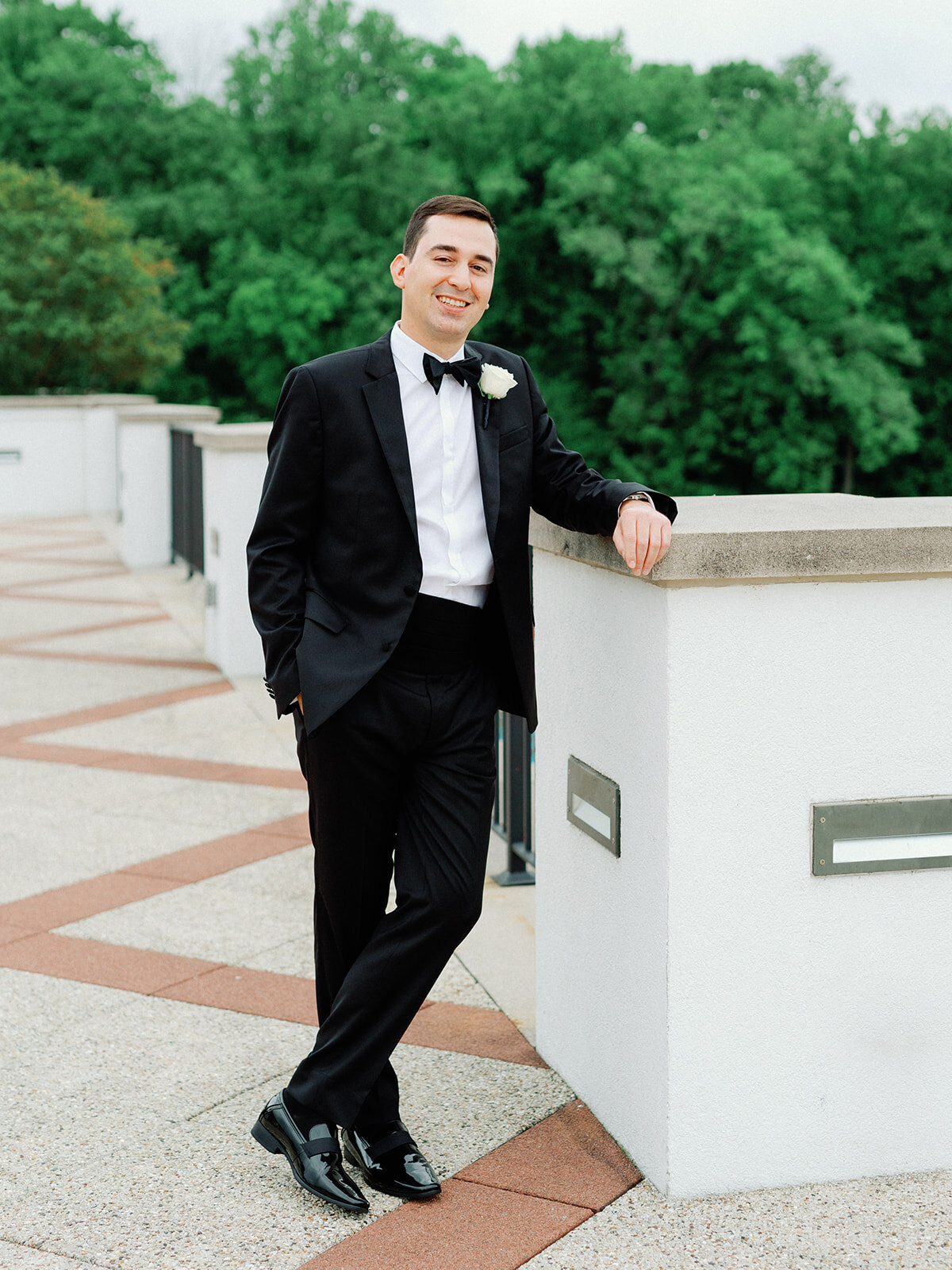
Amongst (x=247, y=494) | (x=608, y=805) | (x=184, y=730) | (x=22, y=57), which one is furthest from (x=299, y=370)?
(x=22, y=57)

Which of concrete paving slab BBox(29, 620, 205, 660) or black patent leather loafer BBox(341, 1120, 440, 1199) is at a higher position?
concrete paving slab BBox(29, 620, 205, 660)

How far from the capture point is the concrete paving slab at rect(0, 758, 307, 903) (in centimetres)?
548

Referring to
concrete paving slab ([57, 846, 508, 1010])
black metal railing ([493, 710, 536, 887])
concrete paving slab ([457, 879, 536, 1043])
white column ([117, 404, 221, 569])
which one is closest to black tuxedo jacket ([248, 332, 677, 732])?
concrete paving slab ([457, 879, 536, 1043])

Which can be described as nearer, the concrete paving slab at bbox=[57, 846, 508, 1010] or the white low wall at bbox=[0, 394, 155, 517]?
the concrete paving slab at bbox=[57, 846, 508, 1010]

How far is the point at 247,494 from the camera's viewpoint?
30.4 ft

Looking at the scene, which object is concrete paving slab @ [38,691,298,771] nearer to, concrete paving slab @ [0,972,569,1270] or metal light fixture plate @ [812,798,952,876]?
concrete paving slab @ [0,972,569,1270]

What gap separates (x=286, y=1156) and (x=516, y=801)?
2.28 metres

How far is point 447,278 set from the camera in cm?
303

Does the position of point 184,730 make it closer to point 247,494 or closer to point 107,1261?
point 247,494

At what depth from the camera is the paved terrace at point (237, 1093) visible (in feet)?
9.41

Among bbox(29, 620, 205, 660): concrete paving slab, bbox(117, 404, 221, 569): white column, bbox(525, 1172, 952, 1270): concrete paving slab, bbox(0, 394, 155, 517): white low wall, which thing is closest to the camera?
bbox(525, 1172, 952, 1270): concrete paving slab

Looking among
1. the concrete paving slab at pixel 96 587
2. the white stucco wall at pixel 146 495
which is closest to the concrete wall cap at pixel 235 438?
the concrete paving slab at pixel 96 587

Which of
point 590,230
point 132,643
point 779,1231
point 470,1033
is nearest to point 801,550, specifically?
point 779,1231

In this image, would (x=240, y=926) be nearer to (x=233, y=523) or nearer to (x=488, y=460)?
(x=488, y=460)
